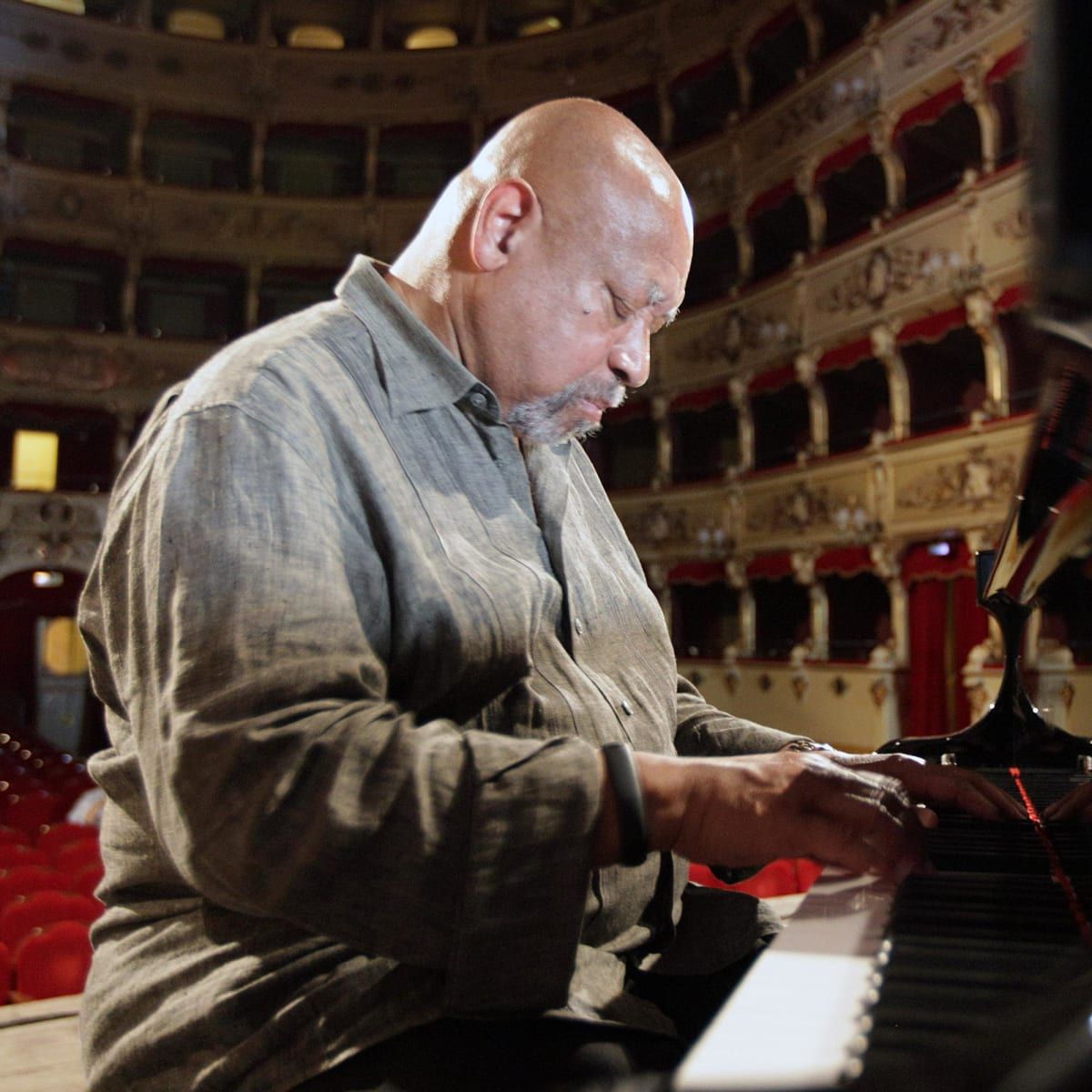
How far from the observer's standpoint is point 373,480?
2.93 ft

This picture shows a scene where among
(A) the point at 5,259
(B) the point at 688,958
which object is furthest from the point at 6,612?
(B) the point at 688,958

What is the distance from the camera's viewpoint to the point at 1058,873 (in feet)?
2.79

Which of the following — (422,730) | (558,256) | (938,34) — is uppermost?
(938,34)

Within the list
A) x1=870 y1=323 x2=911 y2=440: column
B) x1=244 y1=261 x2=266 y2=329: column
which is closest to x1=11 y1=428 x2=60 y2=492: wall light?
x1=244 y1=261 x2=266 y2=329: column

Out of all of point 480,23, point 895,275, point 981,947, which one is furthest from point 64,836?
point 480,23

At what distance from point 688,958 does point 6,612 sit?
14.4 m

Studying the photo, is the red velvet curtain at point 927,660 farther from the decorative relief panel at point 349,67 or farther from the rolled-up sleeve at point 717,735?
the rolled-up sleeve at point 717,735

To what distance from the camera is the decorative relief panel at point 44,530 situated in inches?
515

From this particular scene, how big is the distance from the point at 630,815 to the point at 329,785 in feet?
0.65

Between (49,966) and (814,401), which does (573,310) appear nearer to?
(49,966)

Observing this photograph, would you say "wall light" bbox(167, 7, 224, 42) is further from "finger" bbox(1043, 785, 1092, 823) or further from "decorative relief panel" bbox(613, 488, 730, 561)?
"finger" bbox(1043, 785, 1092, 823)

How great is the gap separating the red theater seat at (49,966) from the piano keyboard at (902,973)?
226 cm

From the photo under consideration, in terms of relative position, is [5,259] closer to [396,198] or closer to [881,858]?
[396,198]

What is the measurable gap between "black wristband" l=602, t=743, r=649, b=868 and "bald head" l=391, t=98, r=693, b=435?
532 mm
